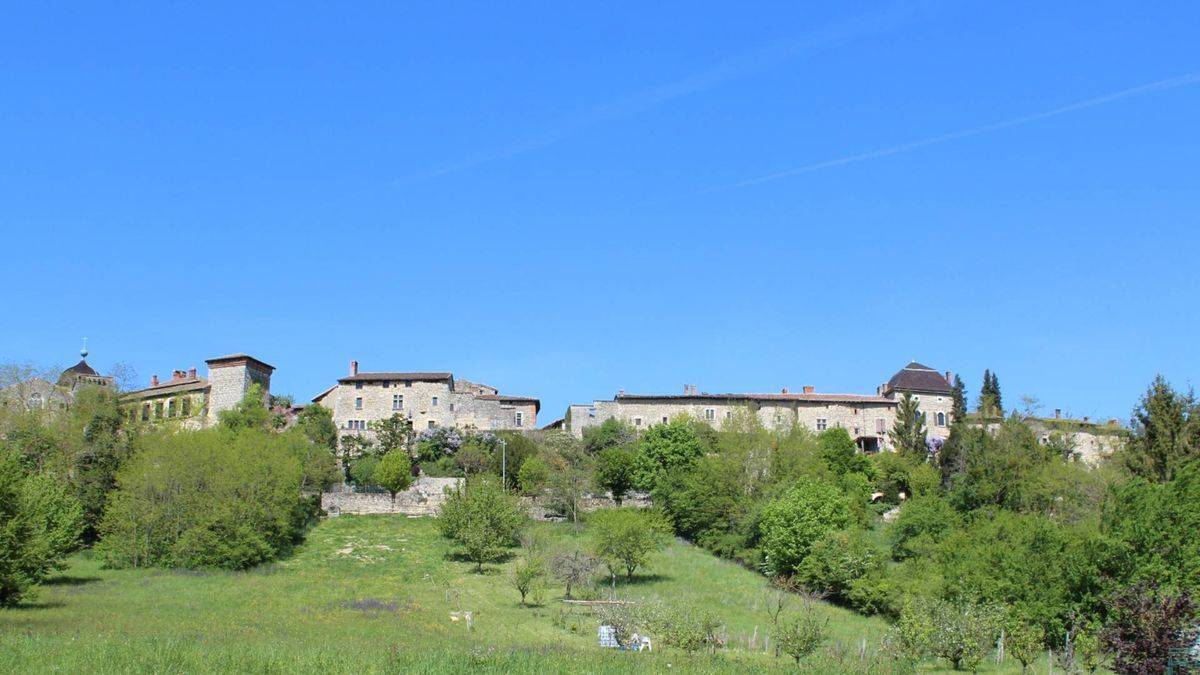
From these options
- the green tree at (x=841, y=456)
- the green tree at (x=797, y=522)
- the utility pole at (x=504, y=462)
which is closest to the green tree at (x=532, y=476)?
the utility pole at (x=504, y=462)

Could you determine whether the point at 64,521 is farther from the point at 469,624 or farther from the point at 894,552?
the point at 894,552

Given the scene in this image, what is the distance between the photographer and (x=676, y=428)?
270ft

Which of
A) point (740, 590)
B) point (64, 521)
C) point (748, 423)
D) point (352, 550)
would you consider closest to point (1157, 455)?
point (740, 590)

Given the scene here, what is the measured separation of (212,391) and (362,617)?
6089 cm

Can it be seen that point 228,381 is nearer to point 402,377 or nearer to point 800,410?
point 402,377

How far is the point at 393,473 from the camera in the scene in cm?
7694

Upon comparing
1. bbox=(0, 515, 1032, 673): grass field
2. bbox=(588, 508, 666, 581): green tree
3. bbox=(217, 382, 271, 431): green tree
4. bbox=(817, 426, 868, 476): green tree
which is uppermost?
bbox=(217, 382, 271, 431): green tree

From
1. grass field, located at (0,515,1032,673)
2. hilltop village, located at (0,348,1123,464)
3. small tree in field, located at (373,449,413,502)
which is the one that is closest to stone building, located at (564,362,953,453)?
hilltop village, located at (0,348,1123,464)

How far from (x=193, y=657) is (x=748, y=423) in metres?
60.1

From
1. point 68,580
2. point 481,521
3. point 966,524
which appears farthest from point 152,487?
point 966,524

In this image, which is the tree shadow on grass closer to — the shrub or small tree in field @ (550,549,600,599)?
the shrub

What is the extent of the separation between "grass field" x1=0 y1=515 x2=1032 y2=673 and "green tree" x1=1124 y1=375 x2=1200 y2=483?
57.5ft

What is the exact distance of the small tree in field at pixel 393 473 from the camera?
77.0 meters

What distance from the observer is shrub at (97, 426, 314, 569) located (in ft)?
192
